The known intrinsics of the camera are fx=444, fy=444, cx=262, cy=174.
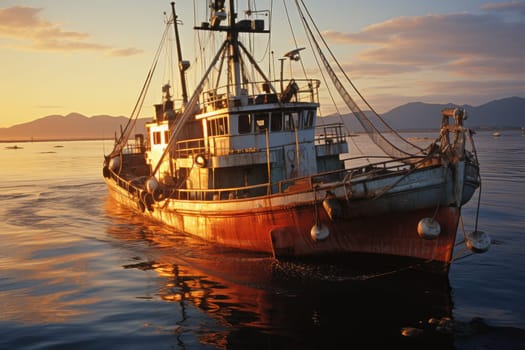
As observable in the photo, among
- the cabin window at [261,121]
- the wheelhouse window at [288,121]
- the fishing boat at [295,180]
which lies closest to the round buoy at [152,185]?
the fishing boat at [295,180]

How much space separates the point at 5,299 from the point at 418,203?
42.2 ft

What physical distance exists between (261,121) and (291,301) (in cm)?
826

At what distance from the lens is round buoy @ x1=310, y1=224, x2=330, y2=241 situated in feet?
44.5

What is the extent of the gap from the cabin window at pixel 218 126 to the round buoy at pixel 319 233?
261 inches

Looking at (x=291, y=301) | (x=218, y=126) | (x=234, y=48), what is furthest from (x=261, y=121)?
(x=291, y=301)

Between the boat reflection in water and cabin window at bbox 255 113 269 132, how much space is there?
5125 mm

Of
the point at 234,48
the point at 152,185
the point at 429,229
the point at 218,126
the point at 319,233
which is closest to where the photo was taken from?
the point at 429,229

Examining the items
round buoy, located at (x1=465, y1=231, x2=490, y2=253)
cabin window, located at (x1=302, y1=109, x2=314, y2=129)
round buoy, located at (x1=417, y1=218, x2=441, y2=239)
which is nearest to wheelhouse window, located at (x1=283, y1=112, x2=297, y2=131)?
cabin window, located at (x1=302, y1=109, x2=314, y2=129)

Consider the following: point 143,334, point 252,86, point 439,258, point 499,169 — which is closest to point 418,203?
point 439,258

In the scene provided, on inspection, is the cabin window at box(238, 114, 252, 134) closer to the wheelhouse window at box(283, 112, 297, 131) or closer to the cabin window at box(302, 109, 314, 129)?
the wheelhouse window at box(283, 112, 297, 131)

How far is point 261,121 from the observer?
1836cm

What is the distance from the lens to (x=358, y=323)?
36.3 ft

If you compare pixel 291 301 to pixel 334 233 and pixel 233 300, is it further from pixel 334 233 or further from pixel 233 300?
pixel 334 233

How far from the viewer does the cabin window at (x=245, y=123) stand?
1814cm
